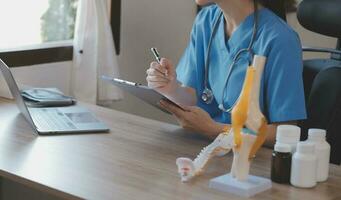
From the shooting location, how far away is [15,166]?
66.4 inches

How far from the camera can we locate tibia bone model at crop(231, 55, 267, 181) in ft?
5.10

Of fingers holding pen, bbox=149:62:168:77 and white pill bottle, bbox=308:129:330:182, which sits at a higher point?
fingers holding pen, bbox=149:62:168:77

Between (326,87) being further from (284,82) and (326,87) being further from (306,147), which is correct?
(306,147)

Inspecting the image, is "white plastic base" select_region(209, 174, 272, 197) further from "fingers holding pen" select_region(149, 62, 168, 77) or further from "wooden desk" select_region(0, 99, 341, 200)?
"fingers holding pen" select_region(149, 62, 168, 77)

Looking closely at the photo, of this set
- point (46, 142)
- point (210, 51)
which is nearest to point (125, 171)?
point (46, 142)

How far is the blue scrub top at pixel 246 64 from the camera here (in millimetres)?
1954

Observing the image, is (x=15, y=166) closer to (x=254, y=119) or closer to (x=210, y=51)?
(x=254, y=119)

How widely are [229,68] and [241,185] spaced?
23.7 inches

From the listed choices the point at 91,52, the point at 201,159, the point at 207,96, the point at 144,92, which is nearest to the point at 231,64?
the point at 207,96

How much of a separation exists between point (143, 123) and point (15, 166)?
22.0 inches

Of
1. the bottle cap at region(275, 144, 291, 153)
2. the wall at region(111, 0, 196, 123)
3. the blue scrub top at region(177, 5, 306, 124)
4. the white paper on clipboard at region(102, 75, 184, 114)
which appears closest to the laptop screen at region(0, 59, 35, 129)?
the white paper on clipboard at region(102, 75, 184, 114)

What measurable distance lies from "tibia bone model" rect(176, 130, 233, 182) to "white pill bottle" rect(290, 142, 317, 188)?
0.16 m

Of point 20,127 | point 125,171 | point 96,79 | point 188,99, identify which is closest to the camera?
point 125,171

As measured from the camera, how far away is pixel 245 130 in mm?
1610
